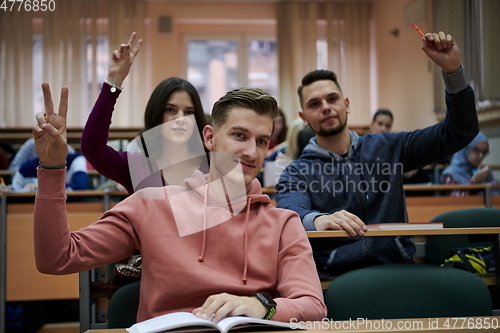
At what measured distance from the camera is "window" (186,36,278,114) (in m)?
7.34

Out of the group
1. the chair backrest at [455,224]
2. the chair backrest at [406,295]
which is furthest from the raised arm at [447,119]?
the chair backrest at [406,295]

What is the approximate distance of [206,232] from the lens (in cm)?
109

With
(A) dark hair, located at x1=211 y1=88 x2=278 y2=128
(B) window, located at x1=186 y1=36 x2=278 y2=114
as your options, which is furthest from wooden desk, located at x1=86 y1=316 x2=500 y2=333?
(B) window, located at x1=186 y1=36 x2=278 y2=114

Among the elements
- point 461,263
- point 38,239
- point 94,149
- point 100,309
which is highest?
point 94,149

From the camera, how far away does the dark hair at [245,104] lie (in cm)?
114

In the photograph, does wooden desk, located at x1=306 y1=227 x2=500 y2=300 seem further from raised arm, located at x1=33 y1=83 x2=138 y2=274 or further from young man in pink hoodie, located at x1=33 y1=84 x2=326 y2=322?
raised arm, located at x1=33 y1=83 x2=138 y2=274

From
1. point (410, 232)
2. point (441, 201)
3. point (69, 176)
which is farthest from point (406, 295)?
point (69, 176)

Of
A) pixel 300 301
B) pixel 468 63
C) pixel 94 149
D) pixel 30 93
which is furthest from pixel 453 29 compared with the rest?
pixel 30 93

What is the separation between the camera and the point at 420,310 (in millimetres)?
1270

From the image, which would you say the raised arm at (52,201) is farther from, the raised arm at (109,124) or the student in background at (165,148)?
the student in background at (165,148)

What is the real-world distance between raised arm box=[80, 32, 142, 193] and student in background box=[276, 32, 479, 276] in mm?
595

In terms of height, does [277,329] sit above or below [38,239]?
below

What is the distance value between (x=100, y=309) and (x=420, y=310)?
1.00 metres

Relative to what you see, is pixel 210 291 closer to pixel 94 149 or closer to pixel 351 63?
pixel 94 149
